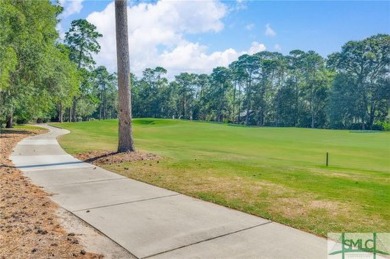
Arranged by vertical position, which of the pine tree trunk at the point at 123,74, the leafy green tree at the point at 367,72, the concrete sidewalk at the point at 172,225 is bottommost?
the concrete sidewalk at the point at 172,225

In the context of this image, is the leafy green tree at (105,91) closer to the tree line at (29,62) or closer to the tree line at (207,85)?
the tree line at (207,85)

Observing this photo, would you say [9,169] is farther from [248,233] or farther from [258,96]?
[258,96]

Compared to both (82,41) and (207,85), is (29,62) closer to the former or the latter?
(82,41)

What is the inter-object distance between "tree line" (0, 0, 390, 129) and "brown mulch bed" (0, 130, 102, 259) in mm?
13032

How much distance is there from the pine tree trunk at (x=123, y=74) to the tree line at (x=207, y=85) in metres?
8.42

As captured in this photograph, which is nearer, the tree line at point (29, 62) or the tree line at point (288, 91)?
the tree line at point (29, 62)

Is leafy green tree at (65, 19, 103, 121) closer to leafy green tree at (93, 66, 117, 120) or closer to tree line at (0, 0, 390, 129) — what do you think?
tree line at (0, 0, 390, 129)

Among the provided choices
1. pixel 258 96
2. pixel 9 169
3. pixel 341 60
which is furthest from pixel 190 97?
pixel 9 169

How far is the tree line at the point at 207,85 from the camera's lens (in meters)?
23.4

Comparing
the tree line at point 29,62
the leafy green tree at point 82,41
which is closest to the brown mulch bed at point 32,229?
the tree line at point 29,62

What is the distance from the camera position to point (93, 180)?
340 inches

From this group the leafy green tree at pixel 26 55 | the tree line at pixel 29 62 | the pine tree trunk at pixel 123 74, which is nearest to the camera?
the pine tree trunk at pixel 123 74

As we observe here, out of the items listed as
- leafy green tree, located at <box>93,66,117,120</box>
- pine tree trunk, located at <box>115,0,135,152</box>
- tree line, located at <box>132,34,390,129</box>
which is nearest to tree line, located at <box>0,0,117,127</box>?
pine tree trunk, located at <box>115,0,135,152</box>

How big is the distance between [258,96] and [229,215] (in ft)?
253
